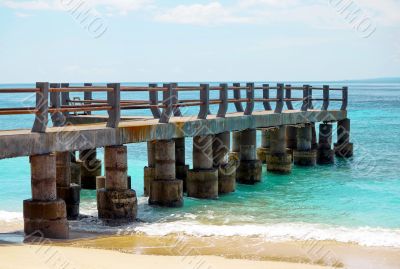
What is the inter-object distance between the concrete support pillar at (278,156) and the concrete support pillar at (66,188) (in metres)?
9.66

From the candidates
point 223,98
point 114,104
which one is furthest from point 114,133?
point 223,98

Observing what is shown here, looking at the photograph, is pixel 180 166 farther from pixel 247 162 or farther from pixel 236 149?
pixel 236 149

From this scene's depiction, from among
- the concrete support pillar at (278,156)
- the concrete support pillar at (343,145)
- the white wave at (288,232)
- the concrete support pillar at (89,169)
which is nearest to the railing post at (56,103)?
the white wave at (288,232)

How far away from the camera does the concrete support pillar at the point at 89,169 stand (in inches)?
836

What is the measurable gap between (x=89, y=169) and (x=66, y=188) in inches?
199

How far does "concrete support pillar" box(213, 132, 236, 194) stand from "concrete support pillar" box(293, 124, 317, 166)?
755 cm

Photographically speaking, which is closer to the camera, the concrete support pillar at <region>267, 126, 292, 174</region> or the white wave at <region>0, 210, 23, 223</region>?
the white wave at <region>0, 210, 23, 223</region>

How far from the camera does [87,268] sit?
33.2 feet

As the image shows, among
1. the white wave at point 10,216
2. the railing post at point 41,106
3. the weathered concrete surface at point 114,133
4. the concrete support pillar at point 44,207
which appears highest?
the railing post at point 41,106

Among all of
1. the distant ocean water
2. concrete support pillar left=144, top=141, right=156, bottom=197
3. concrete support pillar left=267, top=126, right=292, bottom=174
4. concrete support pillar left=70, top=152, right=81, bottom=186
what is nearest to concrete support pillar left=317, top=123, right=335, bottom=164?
the distant ocean water

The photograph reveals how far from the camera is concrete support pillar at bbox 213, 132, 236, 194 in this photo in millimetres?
19688

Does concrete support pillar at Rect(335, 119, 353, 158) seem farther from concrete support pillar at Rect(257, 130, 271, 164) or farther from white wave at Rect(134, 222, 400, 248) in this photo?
white wave at Rect(134, 222, 400, 248)

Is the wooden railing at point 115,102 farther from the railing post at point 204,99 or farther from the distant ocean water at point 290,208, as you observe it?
the distant ocean water at point 290,208

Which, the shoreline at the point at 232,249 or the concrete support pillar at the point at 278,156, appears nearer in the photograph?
the shoreline at the point at 232,249
